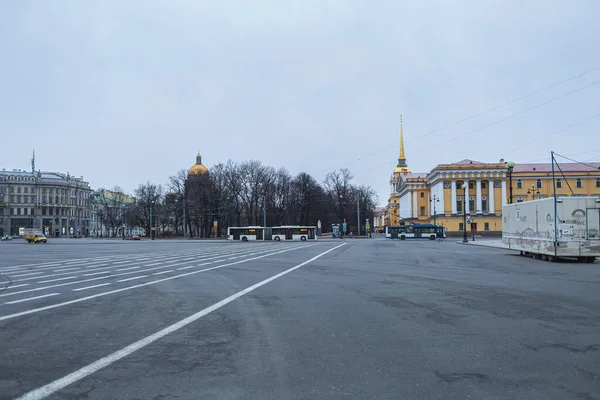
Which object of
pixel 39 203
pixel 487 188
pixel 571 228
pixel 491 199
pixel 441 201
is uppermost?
pixel 487 188

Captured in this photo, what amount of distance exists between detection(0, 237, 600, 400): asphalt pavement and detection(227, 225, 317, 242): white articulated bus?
205 feet

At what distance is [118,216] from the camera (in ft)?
373

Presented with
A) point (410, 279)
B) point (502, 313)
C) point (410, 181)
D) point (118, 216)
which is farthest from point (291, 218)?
point (502, 313)

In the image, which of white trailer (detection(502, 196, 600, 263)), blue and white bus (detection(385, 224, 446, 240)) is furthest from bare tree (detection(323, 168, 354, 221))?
white trailer (detection(502, 196, 600, 263))

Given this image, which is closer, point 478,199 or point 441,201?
point 478,199

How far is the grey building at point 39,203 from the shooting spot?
402 feet

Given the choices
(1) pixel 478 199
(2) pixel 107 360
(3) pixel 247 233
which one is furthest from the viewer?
(1) pixel 478 199

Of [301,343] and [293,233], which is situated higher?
[301,343]

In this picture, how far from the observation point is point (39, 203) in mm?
124688

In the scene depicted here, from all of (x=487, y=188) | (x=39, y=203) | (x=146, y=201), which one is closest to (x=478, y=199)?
(x=487, y=188)

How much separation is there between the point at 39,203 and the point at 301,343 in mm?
136629

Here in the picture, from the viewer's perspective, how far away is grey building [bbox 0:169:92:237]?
12250 cm

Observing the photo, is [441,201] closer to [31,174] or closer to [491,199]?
[491,199]

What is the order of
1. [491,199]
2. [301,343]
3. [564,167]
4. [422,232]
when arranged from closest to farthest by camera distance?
[301,343]
[422,232]
[491,199]
[564,167]
